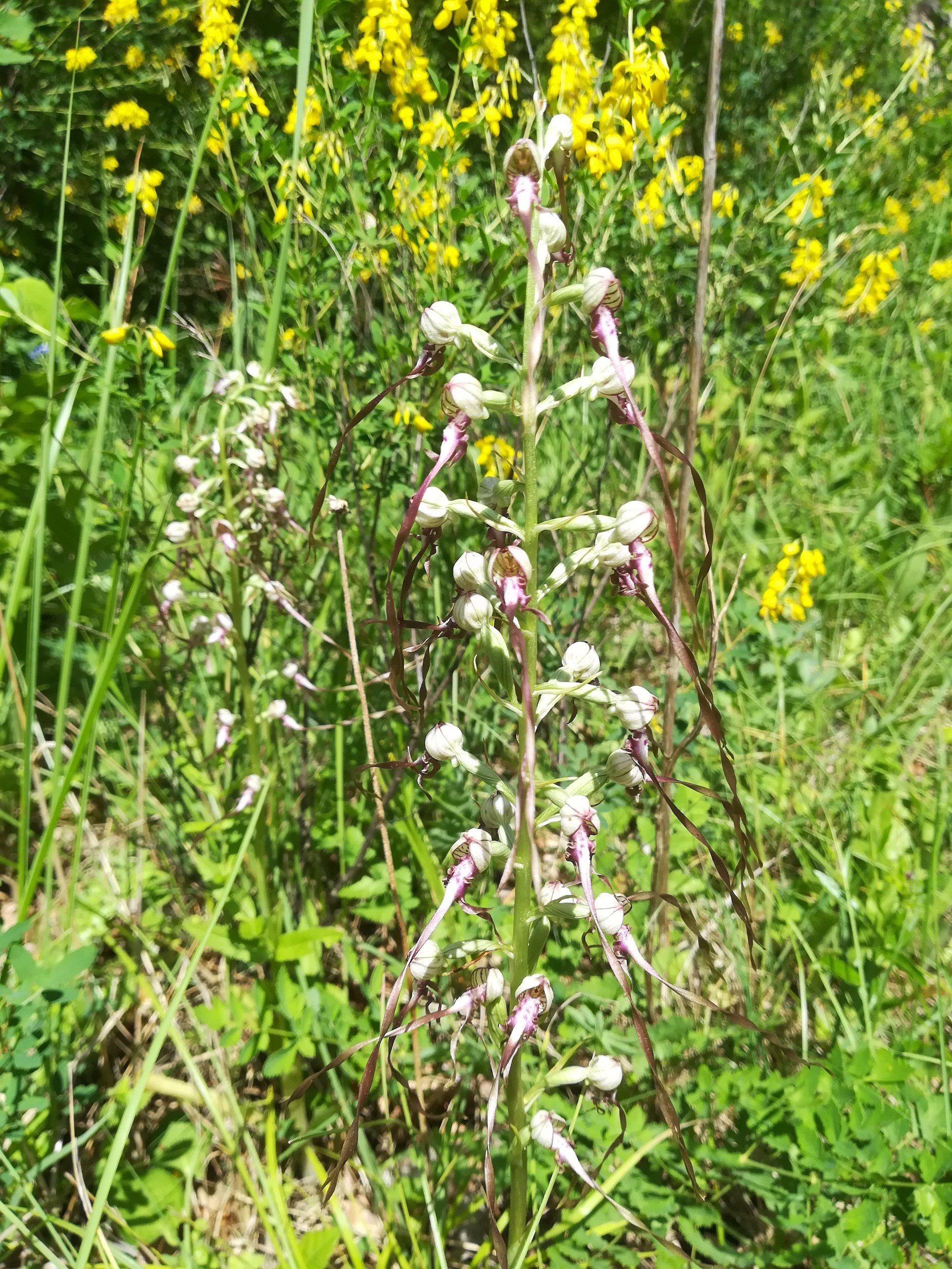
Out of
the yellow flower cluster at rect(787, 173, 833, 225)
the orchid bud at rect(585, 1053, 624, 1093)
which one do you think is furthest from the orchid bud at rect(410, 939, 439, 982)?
the yellow flower cluster at rect(787, 173, 833, 225)

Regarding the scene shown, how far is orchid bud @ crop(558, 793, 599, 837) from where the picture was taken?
833 mm

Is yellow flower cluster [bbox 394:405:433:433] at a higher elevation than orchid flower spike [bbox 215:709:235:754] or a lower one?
higher

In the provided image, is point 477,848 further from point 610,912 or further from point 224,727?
point 224,727

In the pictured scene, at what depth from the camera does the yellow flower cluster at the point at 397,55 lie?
5.25 ft

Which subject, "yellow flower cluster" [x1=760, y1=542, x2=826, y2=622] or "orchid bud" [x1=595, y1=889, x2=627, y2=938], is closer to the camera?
"orchid bud" [x1=595, y1=889, x2=627, y2=938]

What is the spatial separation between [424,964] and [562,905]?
0.17 m

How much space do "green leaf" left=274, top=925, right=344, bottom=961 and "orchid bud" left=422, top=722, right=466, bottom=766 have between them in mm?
676

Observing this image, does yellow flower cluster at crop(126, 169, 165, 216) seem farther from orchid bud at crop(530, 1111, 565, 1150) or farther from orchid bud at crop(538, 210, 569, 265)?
orchid bud at crop(530, 1111, 565, 1150)

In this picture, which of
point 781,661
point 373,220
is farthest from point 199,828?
point 781,661

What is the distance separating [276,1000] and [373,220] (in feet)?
4.86

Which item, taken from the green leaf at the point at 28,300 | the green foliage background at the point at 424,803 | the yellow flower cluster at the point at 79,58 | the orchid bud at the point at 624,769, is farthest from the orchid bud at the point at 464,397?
A: the yellow flower cluster at the point at 79,58

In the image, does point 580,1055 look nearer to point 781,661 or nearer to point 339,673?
point 339,673

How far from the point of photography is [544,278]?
0.81m

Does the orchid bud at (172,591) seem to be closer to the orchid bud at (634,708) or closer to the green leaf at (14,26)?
the orchid bud at (634,708)
